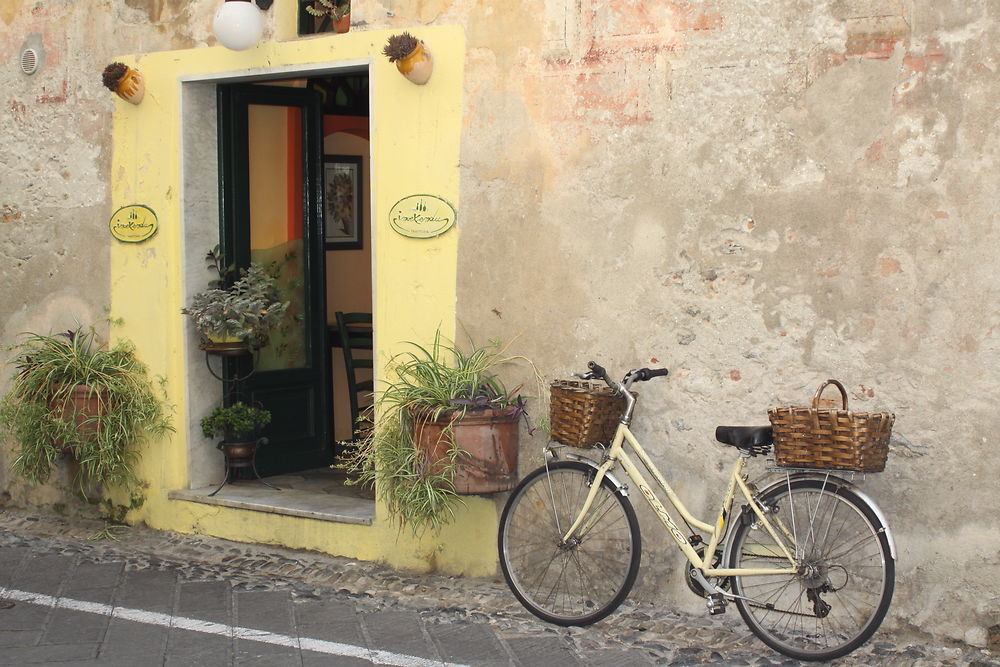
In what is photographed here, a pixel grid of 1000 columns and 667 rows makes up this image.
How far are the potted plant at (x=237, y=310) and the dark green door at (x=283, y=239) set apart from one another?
20cm

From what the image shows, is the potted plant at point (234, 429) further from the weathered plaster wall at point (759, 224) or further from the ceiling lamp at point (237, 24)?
the ceiling lamp at point (237, 24)

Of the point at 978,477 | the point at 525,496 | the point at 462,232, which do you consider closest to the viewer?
the point at 978,477

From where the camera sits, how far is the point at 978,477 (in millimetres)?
4652

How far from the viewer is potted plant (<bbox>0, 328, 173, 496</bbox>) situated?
255 inches

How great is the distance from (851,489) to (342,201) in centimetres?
458

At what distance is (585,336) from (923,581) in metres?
1.88

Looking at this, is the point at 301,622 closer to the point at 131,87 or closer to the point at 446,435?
the point at 446,435

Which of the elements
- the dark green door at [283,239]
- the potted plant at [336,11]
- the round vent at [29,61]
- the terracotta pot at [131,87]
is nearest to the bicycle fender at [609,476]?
the dark green door at [283,239]

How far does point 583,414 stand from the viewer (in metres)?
4.98

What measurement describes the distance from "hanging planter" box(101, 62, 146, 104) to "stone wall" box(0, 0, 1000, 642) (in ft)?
4.82

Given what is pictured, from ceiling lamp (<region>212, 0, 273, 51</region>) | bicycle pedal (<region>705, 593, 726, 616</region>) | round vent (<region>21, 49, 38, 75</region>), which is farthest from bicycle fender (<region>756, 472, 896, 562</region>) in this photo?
round vent (<region>21, 49, 38, 75</region>)

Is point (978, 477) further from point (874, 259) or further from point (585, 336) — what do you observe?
point (585, 336)

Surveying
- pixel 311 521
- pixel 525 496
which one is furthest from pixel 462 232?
pixel 311 521

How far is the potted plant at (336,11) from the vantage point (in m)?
6.07
